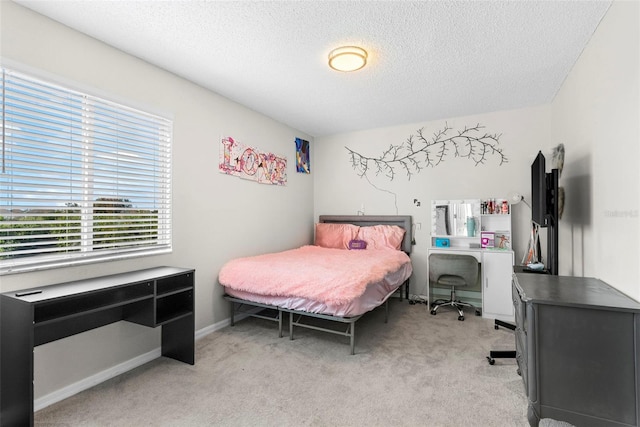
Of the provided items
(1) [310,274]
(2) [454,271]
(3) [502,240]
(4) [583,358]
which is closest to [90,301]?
(1) [310,274]

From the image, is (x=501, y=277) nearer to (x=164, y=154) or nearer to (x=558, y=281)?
(x=558, y=281)

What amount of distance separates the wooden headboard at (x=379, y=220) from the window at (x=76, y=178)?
271 centimetres

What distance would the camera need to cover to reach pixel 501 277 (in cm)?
362

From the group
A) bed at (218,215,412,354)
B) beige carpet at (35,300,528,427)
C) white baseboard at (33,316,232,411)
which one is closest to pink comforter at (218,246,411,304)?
bed at (218,215,412,354)

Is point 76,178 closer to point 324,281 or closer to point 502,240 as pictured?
point 324,281

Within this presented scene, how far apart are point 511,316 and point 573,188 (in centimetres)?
171

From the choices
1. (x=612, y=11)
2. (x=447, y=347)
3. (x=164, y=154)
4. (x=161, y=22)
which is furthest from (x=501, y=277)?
(x=161, y=22)

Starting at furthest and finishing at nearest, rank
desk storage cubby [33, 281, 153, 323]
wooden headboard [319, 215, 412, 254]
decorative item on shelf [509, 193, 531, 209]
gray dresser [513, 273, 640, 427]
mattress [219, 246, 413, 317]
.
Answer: wooden headboard [319, 215, 412, 254]
decorative item on shelf [509, 193, 531, 209]
mattress [219, 246, 413, 317]
desk storage cubby [33, 281, 153, 323]
gray dresser [513, 273, 640, 427]

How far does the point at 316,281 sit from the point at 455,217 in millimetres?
2438

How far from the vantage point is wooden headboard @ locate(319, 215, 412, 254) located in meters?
4.43

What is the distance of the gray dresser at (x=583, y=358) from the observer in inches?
55.9

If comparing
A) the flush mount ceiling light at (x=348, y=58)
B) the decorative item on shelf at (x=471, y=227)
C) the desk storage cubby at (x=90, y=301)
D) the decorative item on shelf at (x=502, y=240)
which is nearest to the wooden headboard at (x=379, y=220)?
the decorative item on shelf at (x=471, y=227)

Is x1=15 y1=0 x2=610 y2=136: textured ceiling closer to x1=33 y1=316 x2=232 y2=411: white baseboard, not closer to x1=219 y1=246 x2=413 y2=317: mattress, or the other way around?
x1=219 y1=246 x2=413 y2=317: mattress

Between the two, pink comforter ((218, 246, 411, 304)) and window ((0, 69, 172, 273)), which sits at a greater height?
window ((0, 69, 172, 273))
